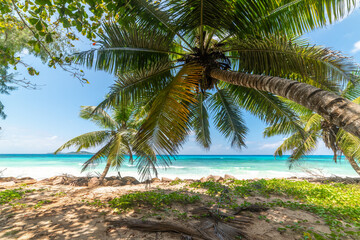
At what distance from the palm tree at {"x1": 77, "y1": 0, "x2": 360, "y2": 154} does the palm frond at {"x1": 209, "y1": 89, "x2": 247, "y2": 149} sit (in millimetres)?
1666

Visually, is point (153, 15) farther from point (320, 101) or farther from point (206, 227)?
point (206, 227)

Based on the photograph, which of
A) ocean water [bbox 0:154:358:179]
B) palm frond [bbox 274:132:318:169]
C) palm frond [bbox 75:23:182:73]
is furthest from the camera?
ocean water [bbox 0:154:358:179]

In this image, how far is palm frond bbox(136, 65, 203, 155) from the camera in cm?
285

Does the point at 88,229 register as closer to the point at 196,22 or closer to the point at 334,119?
the point at 334,119

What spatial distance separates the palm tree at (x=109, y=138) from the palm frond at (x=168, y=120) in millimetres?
3652

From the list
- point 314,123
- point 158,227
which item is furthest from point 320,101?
point 314,123

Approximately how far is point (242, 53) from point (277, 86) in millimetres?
1770

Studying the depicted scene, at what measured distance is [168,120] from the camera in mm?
2969

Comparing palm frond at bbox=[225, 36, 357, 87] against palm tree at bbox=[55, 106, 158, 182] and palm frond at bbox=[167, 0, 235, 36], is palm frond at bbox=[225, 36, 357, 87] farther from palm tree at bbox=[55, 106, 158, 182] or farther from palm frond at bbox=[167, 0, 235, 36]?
palm tree at bbox=[55, 106, 158, 182]

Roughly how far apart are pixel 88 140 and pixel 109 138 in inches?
38.2

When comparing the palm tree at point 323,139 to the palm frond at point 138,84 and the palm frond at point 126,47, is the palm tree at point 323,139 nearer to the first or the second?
the palm frond at point 138,84

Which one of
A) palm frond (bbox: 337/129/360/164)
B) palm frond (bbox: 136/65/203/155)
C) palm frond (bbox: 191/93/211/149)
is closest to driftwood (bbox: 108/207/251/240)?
palm frond (bbox: 136/65/203/155)

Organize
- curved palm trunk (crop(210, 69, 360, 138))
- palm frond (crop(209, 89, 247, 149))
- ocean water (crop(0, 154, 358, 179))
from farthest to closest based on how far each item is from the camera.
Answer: ocean water (crop(0, 154, 358, 179)) → palm frond (crop(209, 89, 247, 149)) → curved palm trunk (crop(210, 69, 360, 138))

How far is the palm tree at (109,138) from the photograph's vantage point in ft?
22.9
